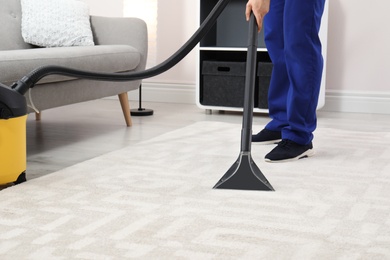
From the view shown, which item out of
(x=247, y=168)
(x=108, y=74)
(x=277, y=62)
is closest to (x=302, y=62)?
(x=277, y=62)

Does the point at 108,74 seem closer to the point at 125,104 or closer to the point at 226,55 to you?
the point at 125,104

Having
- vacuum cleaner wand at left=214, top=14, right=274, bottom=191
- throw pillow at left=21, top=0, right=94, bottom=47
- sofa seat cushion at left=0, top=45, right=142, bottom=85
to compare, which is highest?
throw pillow at left=21, top=0, right=94, bottom=47

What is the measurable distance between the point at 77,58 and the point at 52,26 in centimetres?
59

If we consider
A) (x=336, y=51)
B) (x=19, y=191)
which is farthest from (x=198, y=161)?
(x=336, y=51)

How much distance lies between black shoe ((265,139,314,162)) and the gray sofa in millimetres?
797

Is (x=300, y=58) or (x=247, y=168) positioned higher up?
(x=300, y=58)

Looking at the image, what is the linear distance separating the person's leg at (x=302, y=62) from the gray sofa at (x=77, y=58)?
78cm

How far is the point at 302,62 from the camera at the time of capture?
83.9 inches

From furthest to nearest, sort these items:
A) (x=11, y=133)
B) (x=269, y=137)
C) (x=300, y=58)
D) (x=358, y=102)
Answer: (x=358, y=102) < (x=269, y=137) < (x=300, y=58) < (x=11, y=133)

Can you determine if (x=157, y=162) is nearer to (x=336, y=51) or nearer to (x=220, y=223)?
(x=220, y=223)

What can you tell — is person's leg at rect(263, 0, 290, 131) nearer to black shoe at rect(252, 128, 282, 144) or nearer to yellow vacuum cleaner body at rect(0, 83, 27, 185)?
black shoe at rect(252, 128, 282, 144)

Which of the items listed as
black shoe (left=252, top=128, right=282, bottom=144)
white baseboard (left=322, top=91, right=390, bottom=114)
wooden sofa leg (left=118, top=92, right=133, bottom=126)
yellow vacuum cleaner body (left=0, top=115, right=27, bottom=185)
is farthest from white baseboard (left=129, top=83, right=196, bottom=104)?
yellow vacuum cleaner body (left=0, top=115, right=27, bottom=185)

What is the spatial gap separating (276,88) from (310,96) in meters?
0.27

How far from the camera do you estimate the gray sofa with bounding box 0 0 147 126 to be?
2.10 m
